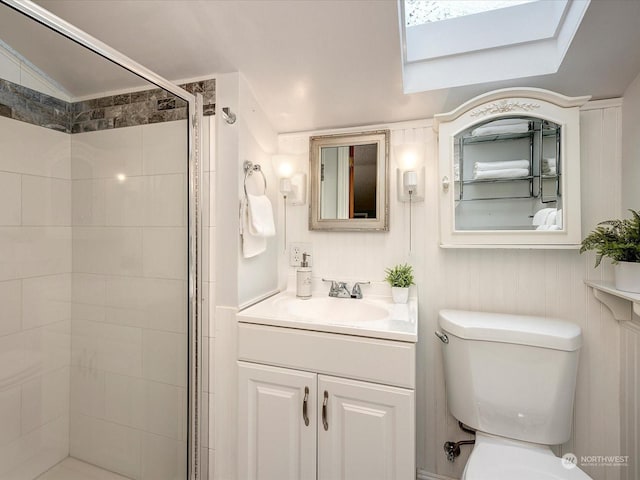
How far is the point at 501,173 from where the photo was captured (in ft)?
4.38

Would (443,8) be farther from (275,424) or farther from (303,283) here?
(275,424)

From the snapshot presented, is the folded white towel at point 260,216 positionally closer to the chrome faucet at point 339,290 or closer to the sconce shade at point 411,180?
the chrome faucet at point 339,290

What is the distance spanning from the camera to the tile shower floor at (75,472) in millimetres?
1104

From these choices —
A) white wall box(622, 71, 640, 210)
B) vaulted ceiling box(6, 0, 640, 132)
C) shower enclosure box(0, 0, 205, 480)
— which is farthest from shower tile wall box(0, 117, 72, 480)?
white wall box(622, 71, 640, 210)

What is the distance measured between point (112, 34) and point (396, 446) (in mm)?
1880

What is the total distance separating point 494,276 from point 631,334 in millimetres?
520

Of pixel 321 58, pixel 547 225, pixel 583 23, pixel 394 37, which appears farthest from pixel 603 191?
pixel 321 58

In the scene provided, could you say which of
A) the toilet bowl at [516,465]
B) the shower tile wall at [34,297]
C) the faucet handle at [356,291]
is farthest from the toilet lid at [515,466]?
the shower tile wall at [34,297]

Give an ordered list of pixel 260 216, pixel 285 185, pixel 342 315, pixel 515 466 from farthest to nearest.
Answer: pixel 285 185
pixel 342 315
pixel 260 216
pixel 515 466

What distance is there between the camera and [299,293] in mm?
1607

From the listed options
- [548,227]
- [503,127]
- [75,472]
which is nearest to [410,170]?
[503,127]

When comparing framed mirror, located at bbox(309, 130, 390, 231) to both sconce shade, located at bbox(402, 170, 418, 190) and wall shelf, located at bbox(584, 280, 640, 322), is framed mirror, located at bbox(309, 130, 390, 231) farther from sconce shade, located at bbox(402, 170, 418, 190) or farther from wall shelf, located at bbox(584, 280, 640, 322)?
wall shelf, located at bbox(584, 280, 640, 322)

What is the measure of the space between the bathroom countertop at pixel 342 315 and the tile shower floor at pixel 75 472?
803 mm

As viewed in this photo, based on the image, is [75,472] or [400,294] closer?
[75,472]
